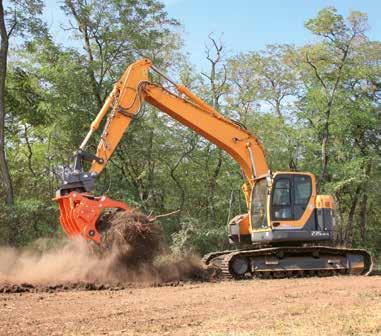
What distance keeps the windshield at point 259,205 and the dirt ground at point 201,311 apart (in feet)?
8.11

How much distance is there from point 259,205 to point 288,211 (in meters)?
0.70

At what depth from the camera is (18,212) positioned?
1728cm

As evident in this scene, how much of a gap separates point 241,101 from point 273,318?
808 inches

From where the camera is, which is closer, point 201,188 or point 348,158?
point 201,188

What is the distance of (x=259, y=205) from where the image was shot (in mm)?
13602

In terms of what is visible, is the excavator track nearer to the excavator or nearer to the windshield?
the excavator

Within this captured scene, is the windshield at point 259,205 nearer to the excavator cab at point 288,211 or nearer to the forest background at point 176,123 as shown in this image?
the excavator cab at point 288,211

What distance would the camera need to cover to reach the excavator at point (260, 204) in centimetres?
1275

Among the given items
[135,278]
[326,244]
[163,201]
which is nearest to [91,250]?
[135,278]

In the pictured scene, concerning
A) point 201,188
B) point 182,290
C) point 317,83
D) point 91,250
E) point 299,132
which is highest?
point 317,83

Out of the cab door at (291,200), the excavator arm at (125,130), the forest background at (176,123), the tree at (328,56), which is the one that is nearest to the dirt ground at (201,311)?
the excavator arm at (125,130)

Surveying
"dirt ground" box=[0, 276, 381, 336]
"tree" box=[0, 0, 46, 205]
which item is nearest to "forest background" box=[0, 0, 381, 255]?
"tree" box=[0, 0, 46, 205]

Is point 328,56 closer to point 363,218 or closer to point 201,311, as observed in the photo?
point 363,218

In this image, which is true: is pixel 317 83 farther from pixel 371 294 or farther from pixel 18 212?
pixel 371 294
